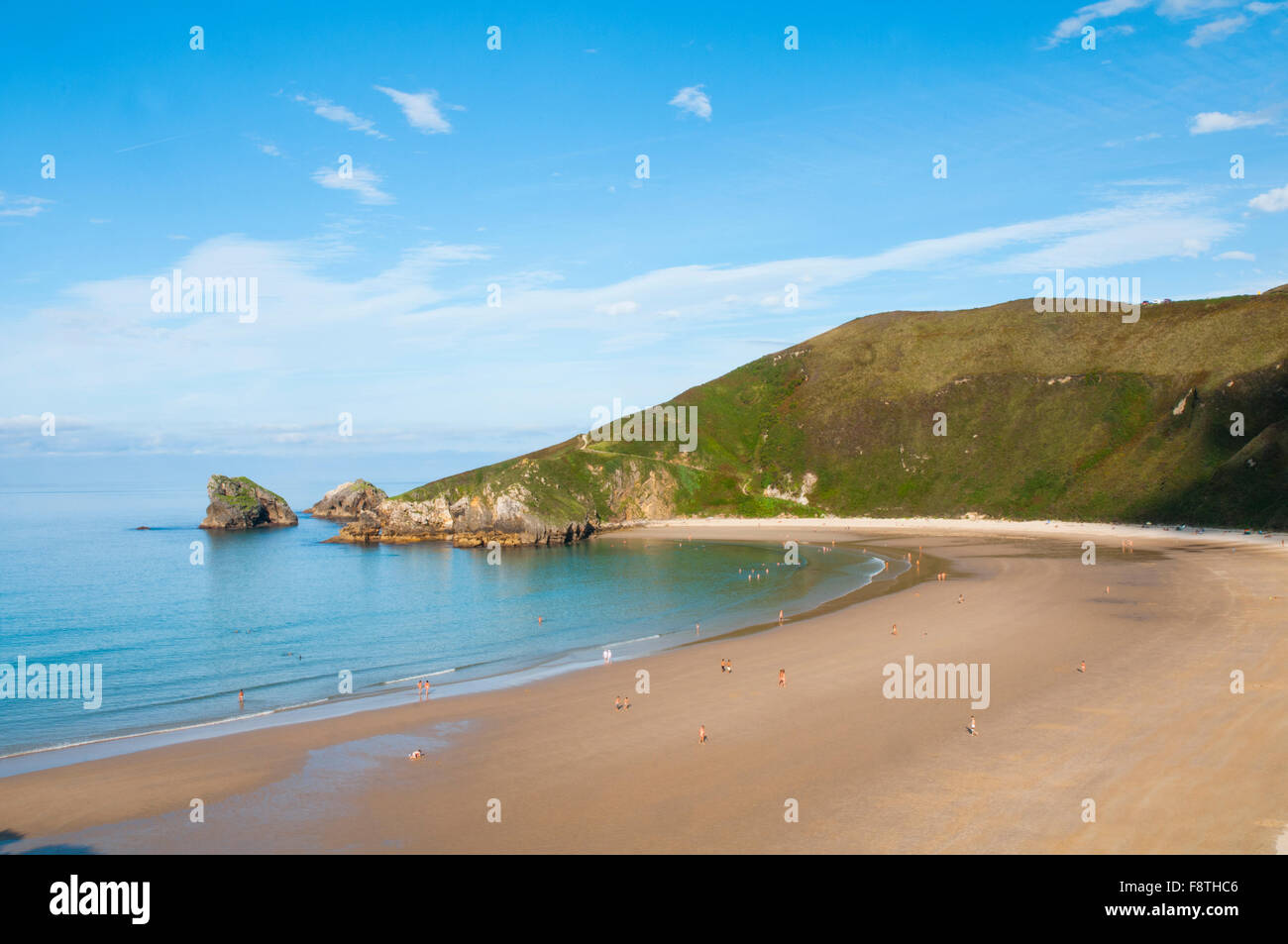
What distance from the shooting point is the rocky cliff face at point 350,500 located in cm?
16762

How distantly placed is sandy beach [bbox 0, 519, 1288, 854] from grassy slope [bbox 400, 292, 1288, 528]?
7082cm

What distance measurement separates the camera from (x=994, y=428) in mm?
134250

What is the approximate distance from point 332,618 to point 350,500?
130 metres

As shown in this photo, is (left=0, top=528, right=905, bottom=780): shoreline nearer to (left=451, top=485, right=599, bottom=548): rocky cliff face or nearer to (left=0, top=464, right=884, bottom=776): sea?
(left=0, top=464, right=884, bottom=776): sea

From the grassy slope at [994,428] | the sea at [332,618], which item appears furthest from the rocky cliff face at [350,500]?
the sea at [332,618]

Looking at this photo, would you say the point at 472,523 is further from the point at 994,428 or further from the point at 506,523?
the point at 994,428

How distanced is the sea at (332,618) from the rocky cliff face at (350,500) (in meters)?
53.1

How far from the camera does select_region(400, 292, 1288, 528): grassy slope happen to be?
103 meters

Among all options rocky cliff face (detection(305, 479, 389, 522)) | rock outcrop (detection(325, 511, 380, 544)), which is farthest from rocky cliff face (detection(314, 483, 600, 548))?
rocky cliff face (detection(305, 479, 389, 522))

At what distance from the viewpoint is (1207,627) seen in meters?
41.7

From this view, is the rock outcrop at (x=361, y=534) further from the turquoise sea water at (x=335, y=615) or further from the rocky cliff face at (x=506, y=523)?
the turquoise sea water at (x=335, y=615)

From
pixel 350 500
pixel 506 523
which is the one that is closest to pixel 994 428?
pixel 506 523
